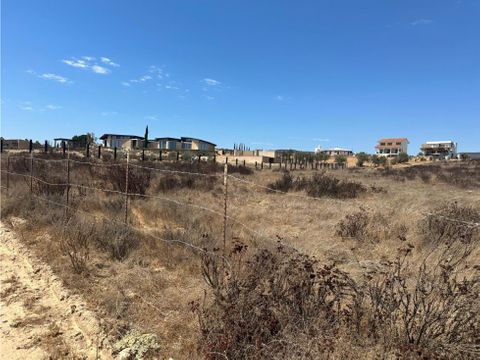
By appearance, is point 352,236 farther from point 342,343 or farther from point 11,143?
point 11,143

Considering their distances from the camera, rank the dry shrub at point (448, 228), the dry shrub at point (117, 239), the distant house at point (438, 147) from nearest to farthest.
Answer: the dry shrub at point (117, 239), the dry shrub at point (448, 228), the distant house at point (438, 147)

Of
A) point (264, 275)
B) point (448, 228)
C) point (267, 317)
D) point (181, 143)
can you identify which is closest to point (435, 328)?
point (267, 317)

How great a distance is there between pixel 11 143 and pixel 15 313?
2103 inches

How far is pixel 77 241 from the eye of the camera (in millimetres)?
6648

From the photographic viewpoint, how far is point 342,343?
3326 millimetres

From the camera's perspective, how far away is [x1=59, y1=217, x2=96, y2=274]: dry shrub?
18.6 feet

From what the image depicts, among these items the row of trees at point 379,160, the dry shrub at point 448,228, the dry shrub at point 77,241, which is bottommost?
the dry shrub at point 77,241

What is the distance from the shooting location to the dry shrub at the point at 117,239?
648 cm

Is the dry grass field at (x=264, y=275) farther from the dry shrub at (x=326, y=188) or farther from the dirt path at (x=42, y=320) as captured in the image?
the dry shrub at (x=326, y=188)

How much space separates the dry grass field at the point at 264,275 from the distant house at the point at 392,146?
480ft

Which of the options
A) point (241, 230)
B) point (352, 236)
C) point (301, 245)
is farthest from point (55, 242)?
point (352, 236)

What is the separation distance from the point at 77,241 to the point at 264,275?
12.5ft

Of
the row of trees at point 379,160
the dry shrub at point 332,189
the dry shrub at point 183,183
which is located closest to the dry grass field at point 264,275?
the dry shrub at point 183,183

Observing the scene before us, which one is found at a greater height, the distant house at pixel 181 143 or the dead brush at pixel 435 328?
the distant house at pixel 181 143
